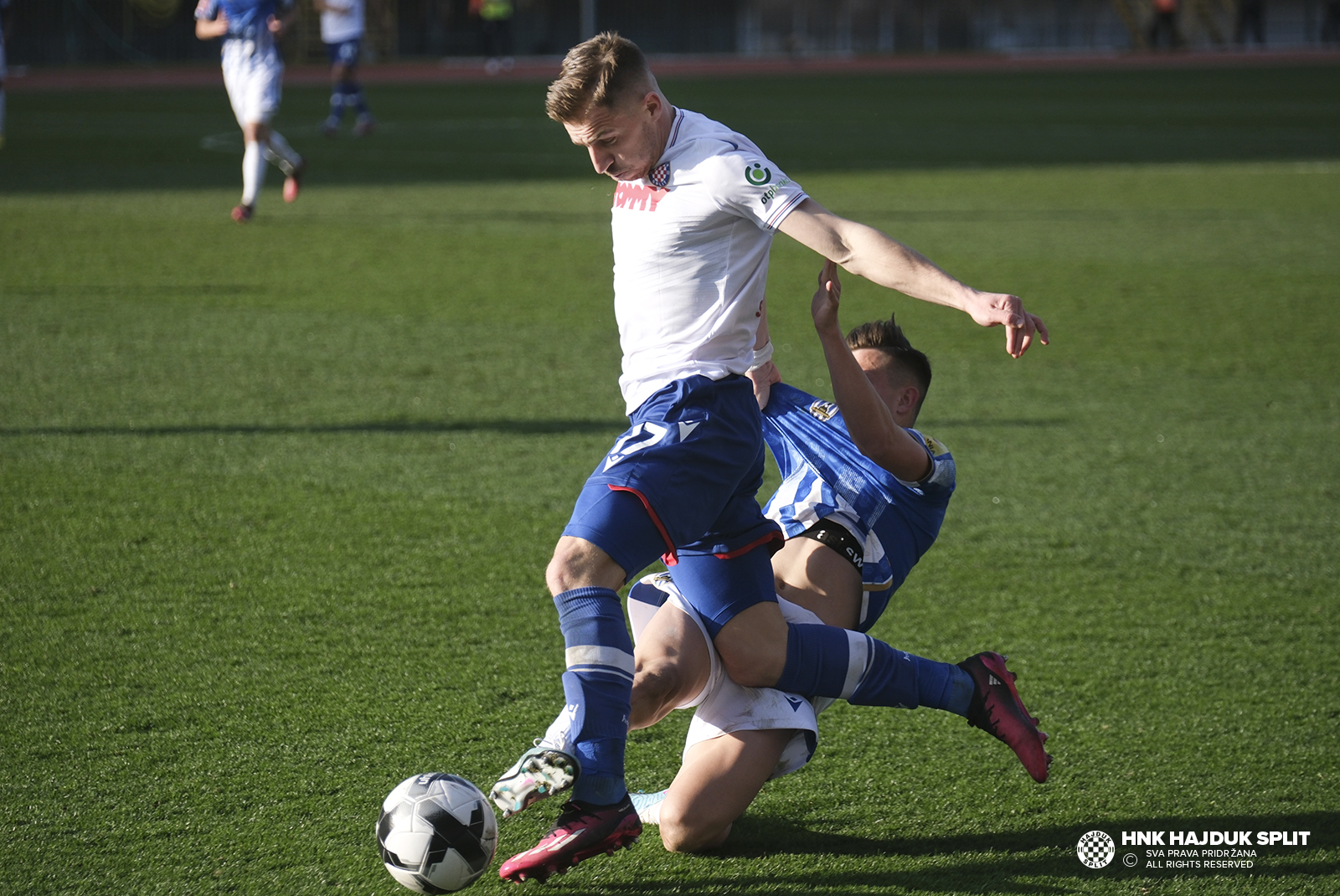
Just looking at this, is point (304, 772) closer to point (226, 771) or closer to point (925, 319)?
point (226, 771)

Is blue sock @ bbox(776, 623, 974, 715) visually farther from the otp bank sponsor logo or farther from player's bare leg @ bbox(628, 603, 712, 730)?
the otp bank sponsor logo

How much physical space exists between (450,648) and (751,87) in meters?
27.1

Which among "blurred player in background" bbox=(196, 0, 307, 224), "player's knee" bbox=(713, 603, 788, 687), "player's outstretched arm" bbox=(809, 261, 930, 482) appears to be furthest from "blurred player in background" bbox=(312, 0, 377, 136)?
"player's knee" bbox=(713, 603, 788, 687)

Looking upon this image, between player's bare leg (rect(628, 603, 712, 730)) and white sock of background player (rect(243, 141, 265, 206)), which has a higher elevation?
white sock of background player (rect(243, 141, 265, 206))

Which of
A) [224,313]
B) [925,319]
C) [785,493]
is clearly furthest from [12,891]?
[925,319]

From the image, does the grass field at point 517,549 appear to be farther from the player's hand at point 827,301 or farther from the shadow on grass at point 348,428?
the player's hand at point 827,301

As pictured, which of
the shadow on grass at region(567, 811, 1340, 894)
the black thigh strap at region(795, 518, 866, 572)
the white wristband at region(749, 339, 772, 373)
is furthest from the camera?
the black thigh strap at region(795, 518, 866, 572)

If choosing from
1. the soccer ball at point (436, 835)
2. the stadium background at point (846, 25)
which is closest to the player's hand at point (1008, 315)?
the soccer ball at point (436, 835)

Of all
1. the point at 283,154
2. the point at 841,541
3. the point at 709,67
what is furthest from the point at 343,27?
the point at 709,67

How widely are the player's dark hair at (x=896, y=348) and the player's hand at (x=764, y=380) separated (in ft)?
0.89

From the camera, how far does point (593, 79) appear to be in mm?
2803

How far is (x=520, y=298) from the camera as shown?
902 cm

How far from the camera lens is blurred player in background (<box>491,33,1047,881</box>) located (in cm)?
260

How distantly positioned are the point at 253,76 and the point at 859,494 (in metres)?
9.35
